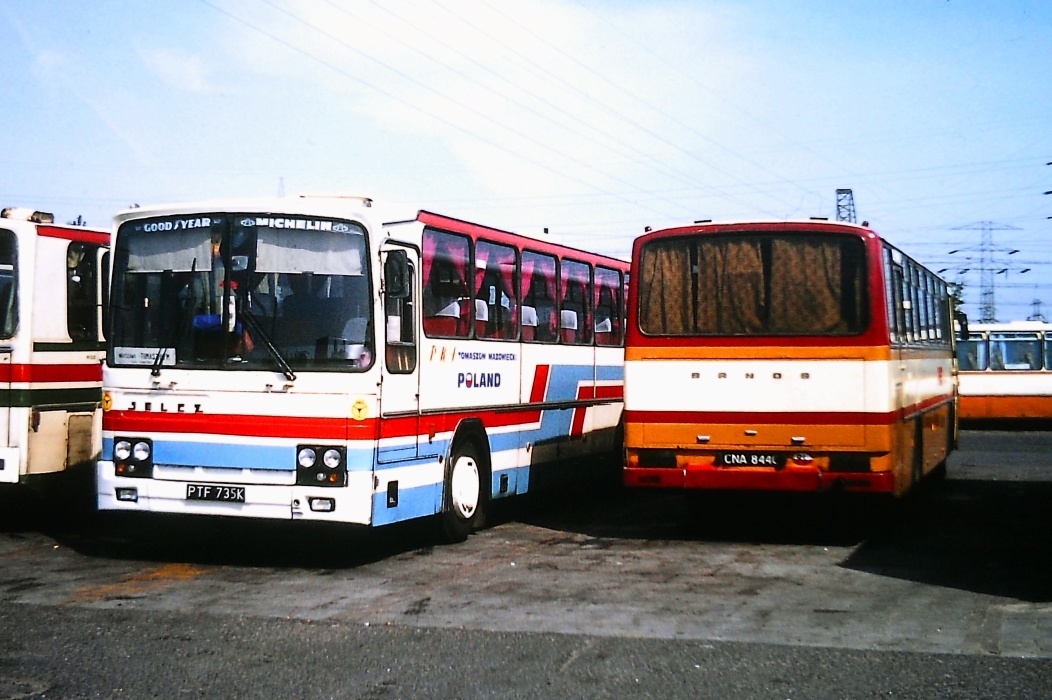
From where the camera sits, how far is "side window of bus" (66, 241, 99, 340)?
14.0 metres

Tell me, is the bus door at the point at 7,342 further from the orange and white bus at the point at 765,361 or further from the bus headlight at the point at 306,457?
the orange and white bus at the point at 765,361

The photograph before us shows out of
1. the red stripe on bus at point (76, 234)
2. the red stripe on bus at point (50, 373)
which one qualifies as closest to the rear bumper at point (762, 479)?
the red stripe on bus at point (50, 373)

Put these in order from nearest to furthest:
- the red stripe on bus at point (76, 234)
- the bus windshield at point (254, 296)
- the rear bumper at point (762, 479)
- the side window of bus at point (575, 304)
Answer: the bus windshield at point (254, 296) < the rear bumper at point (762, 479) < the red stripe on bus at point (76, 234) < the side window of bus at point (575, 304)

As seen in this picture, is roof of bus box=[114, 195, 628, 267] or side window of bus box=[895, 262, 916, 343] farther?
side window of bus box=[895, 262, 916, 343]

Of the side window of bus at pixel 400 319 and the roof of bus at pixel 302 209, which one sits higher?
the roof of bus at pixel 302 209

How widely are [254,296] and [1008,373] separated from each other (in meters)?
30.5

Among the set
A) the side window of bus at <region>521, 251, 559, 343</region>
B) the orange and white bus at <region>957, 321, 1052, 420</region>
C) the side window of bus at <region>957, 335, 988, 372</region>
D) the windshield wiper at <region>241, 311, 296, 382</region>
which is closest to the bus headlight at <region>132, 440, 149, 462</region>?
the windshield wiper at <region>241, 311, 296, 382</region>

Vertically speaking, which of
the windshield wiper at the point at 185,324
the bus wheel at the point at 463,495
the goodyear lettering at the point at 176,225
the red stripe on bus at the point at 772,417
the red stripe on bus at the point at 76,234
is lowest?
the bus wheel at the point at 463,495

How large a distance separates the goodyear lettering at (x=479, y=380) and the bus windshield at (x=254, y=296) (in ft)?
6.79

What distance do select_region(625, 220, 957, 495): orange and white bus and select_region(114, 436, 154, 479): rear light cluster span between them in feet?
15.1

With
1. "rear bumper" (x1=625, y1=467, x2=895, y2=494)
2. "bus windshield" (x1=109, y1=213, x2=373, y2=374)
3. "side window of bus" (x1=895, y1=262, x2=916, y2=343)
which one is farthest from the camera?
"side window of bus" (x1=895, y1=262, x2=916, y2=343)

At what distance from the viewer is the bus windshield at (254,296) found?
11.5 m

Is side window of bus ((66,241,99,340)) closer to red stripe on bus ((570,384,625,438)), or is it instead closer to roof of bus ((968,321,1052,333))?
red stripe on bus ((570,384,625,438))

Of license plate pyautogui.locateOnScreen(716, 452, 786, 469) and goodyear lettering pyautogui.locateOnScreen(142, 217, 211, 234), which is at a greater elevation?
goodyear lettering pyautogui.locateOnScreen(142, 217, 211, 234)
